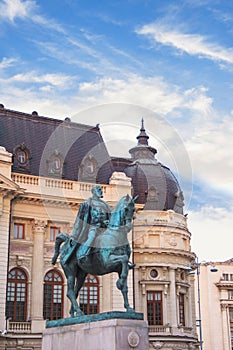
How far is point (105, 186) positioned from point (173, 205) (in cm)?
986

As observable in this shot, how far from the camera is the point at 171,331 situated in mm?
49906

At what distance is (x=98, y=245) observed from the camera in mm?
20141

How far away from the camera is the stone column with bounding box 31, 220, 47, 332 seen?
43.6 metres

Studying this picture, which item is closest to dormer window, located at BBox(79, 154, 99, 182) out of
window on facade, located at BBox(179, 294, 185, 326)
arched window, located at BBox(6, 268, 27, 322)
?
arched window, located at BBox(6, 268, 27, 322)

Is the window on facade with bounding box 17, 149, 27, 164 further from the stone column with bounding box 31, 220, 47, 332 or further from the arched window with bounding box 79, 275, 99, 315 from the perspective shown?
the arched window with bounding box 79, 275, 99, 315

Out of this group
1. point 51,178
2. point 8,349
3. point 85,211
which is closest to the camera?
point 85,211

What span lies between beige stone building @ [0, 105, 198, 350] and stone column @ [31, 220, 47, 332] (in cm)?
7

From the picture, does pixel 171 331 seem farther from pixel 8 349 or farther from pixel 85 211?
pixel 85 211

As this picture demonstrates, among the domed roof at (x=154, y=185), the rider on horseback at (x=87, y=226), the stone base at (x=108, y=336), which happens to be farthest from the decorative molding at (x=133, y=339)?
the domed roof at (x=154, y=185)

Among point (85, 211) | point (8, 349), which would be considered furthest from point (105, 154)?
point (85, 211)

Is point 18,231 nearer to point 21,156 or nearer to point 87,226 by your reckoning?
point 21,156

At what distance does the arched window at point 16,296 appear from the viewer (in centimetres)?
4353

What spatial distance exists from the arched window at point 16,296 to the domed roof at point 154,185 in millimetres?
14352

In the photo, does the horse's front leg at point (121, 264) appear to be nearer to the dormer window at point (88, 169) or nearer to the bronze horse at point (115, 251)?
the bronze horse at point (115, 251)
